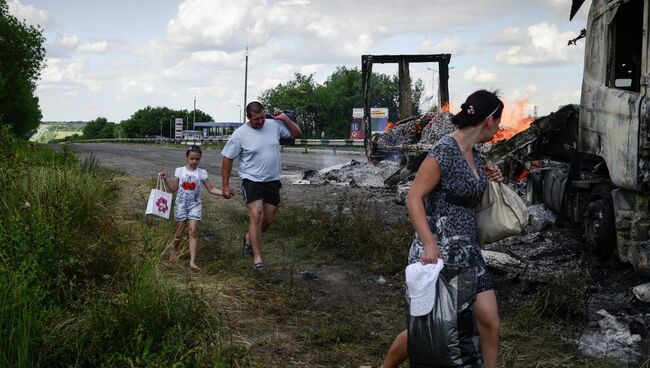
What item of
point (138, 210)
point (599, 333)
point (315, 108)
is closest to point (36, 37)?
point (315, 108)

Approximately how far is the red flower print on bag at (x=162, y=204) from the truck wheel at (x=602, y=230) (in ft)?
14.9

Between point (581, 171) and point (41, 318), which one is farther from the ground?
point (581, 171)

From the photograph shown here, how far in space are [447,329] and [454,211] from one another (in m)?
0.64

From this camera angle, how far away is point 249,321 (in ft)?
17.3

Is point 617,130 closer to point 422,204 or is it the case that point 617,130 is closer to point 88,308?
point 422,204

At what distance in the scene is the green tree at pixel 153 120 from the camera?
135250 millimetres

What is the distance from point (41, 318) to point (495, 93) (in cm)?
293

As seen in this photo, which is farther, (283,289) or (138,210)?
(138,210)

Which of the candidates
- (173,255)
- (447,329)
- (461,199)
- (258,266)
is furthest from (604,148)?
(173,255)

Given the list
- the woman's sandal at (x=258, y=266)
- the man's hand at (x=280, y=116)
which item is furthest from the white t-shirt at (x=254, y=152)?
the woman's sandal at (x=258, y=266)

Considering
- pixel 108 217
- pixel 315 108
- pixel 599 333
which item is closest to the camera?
pixel 599 333

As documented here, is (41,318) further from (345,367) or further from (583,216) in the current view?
(583,216)

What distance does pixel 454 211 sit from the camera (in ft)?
11.8

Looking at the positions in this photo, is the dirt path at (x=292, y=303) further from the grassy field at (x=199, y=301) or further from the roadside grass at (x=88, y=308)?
the roadside grass at (x=88, y=308)
